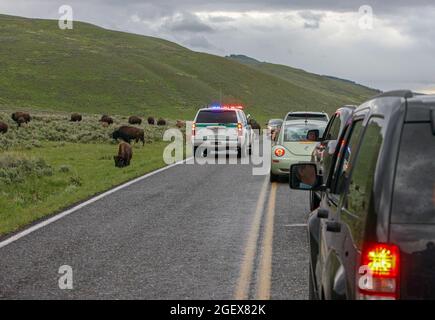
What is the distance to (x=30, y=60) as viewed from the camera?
12156cm

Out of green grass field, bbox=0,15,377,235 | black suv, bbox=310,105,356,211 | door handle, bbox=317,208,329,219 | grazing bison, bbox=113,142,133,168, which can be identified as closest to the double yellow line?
black suv, bbox=310,105,356,211

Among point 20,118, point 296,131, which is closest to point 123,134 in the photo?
point 20,118

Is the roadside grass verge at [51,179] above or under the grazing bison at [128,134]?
under

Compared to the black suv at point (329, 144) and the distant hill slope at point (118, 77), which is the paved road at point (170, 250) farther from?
the distant hill slope at point (118, 77)

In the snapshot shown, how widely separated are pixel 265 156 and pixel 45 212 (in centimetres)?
1585

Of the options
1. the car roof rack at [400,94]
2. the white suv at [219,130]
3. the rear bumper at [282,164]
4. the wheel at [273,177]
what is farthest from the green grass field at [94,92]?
the car roof rack at [400,94]

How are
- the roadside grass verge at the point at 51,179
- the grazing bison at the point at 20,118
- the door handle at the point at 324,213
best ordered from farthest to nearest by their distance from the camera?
the grazing bison at the point at 20,118
the roadside grass verge at the point at 51,179
the door handle at the point at 324,213

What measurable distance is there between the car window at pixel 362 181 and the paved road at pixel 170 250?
3.15 meters

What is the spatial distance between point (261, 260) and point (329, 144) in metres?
3.47

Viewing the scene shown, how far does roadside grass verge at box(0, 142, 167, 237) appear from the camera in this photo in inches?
529

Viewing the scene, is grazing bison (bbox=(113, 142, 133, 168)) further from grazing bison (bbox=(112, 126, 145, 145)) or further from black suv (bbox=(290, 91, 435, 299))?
black suv (bbox=(290, 91, 435, 299))

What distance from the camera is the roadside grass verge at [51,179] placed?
1345cm
